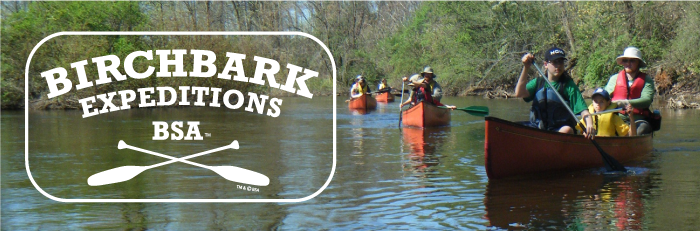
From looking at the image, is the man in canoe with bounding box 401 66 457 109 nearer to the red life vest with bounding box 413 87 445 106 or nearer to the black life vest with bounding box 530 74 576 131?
the red life vest with bounding box 413 87 445 106

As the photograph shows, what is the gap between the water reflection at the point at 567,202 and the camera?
6.82m

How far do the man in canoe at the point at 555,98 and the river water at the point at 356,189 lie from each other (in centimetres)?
64

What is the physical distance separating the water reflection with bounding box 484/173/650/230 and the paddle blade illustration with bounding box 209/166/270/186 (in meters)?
2.77

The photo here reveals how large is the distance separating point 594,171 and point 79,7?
1130 inches

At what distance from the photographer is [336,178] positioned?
9.93 metres

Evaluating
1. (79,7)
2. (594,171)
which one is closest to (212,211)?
(594,171)

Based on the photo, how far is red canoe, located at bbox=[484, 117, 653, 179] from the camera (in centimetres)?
880

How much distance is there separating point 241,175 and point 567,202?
4.29 meters

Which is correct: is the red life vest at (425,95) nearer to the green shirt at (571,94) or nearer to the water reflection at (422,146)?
the water reflection at (422,146)

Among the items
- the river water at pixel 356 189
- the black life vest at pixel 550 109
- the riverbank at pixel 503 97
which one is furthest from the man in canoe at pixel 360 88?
the black life vest at pixel 550 109

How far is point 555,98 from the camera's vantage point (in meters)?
9.39

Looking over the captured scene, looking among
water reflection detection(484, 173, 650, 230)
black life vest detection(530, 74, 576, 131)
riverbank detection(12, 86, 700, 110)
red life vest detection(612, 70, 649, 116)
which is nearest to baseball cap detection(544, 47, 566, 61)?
black life vest detection(530, 74, 576, 131)

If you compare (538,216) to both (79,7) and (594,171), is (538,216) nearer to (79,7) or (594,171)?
(594,171)

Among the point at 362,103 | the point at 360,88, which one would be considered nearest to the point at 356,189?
the point at 362,103
